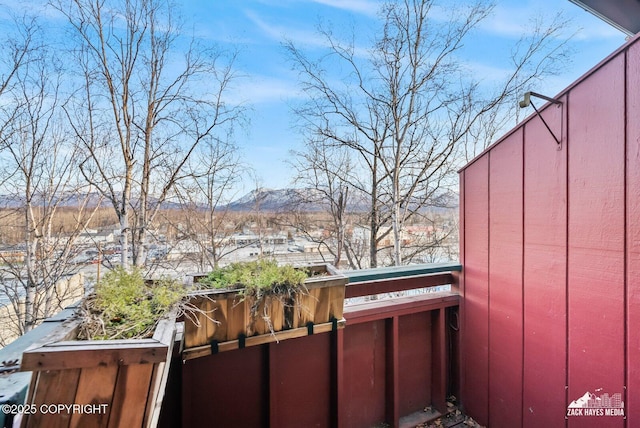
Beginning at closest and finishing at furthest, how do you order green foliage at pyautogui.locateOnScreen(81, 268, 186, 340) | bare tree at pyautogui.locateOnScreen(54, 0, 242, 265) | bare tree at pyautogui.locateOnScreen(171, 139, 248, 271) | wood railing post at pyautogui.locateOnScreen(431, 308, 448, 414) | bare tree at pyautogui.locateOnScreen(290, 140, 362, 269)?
green foliage at pyautogui.locateOnScreen(81, 268, 186, 340) → wood railing post at pyautogui.locateOnScreen(431, 308, 448, 414) → bare tree at pyautogui.locateOnScreen(54, 0, 242, 265) → bare tree at pyautogui.locateOnScreen(171, 139, 248, 271) → bare tree at pyautogui.locateOnScreen(290, 140, 362, 269)

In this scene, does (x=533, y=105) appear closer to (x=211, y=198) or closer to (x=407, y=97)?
(x=407, y=97)

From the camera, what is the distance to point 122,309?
91 cm

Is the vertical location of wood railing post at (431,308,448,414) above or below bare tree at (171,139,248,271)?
below

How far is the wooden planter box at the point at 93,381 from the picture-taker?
2.03 ft

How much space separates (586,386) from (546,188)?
111cm

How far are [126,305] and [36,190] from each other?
5.79m

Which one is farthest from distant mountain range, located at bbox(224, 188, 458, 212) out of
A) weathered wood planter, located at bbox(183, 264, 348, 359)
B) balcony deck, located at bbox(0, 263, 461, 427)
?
weathered wood planter, located at bbox(183, 264, 348, 359)

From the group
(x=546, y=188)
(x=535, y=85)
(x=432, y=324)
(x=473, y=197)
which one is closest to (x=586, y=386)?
(x=432, y=324)

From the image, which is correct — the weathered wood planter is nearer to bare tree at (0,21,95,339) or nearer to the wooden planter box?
the wooden planter box

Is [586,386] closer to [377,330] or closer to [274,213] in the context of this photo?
[377,330]

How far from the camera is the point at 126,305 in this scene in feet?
3.08

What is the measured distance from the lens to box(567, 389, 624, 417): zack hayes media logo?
54.0 inches

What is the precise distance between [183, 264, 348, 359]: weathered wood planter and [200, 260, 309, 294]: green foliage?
50mm

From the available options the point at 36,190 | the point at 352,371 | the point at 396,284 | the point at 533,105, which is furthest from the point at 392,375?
the point at 36,190
